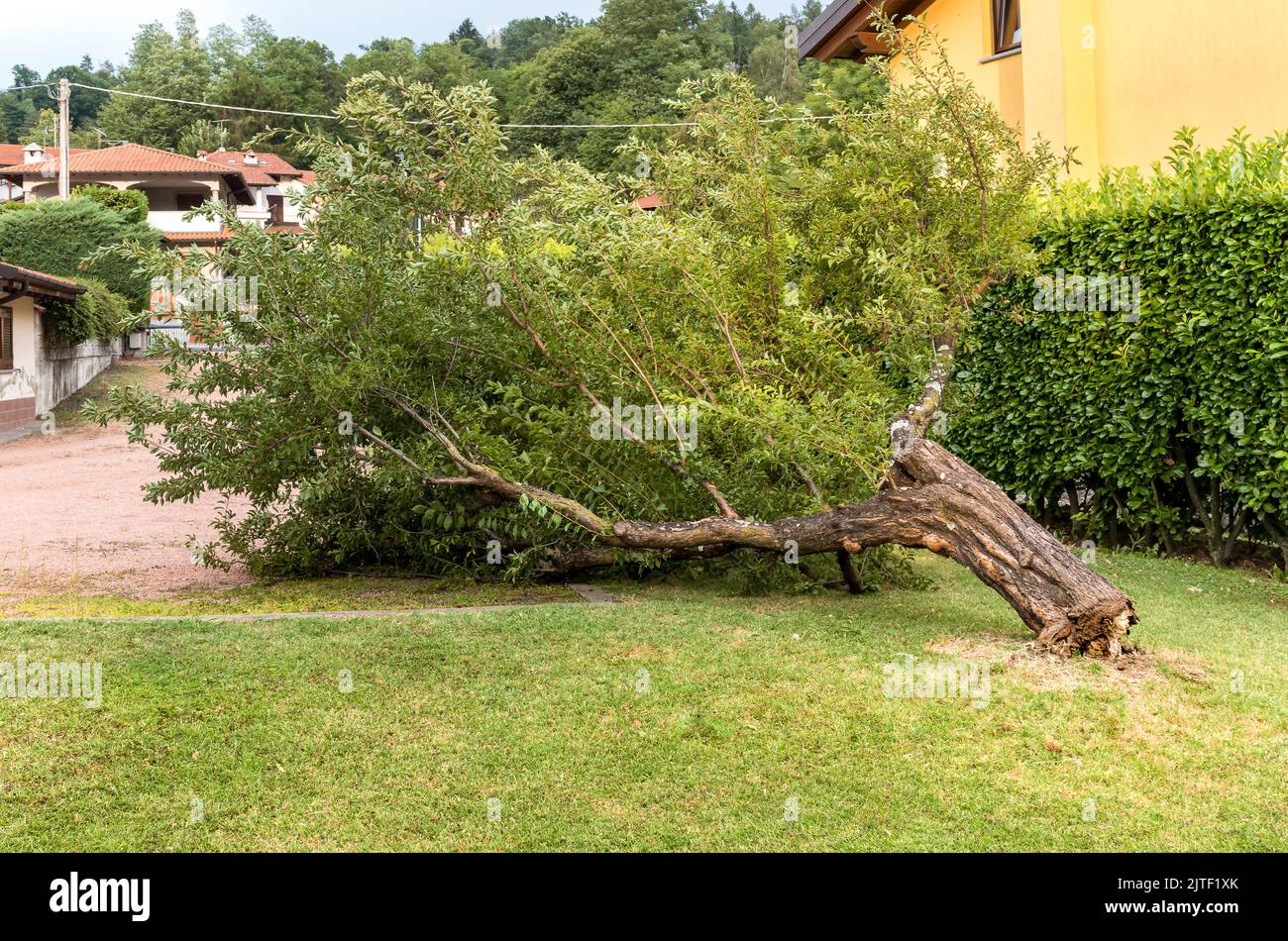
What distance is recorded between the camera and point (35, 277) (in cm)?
2428

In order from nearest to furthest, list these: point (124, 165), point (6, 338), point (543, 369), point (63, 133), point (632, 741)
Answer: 1. point (632, 741)
2. point (543, 369)
3. point (6, 338)
4. point (63, 133)
5. point (124, 165)

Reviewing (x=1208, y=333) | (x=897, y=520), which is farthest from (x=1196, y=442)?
(x=897, y=520)

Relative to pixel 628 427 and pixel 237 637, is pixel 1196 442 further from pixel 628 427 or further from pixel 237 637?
pixel 237 637

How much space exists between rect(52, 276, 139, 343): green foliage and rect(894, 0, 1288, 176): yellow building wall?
18969 mm

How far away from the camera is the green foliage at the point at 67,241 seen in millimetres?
34844

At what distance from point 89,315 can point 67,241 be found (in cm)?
825

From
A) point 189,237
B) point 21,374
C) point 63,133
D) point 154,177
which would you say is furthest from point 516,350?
point 154,177

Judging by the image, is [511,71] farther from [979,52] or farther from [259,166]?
[979,52]

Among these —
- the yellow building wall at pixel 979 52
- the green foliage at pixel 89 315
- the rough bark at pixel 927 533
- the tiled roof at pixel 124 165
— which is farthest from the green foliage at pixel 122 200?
the rough bark at pixel 927 533

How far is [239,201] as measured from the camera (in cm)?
6088

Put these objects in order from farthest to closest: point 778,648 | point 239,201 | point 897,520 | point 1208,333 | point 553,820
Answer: point 239,201 → point 1208,333 → point 897,520 → point 778,648 → point 553,820

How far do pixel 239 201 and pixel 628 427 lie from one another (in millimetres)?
57079

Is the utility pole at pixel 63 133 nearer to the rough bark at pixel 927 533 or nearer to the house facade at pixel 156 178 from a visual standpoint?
the house facade at pixel 156 178
